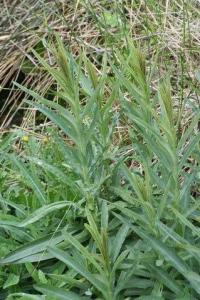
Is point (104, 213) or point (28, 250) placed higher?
point (104, 213)

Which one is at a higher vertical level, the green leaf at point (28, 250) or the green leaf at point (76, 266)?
the green leaf at point (76, 266)

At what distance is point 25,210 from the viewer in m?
2.43

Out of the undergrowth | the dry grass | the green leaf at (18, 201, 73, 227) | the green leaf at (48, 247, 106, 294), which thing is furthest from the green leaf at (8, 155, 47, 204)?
the dry grass

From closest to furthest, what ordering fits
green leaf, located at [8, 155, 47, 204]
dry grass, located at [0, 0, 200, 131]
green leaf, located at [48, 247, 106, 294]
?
green leaf, located at [48, 247, 106, 294], green leaf, located at [8, 155, 47, 204], dry grass, located at [0, 0, 200, 131]

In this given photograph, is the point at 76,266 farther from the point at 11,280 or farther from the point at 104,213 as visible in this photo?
the point at 11,280

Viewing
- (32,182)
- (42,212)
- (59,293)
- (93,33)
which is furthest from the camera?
(93,33)

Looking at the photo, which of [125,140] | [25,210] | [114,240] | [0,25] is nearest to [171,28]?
[125,140]

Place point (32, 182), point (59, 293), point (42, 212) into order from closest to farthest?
point (59, 293) → point (42, 212) → point (32, 182)

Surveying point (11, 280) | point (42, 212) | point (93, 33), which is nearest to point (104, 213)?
point (42, 212)

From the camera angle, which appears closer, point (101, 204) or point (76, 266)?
point (76, 266)

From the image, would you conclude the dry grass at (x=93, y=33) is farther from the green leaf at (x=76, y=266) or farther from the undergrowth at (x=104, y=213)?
the green leaf at (x=76, y=266)

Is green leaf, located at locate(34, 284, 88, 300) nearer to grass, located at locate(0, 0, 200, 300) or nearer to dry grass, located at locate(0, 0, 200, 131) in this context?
grass, located at locate(0, 0, 200, 300)

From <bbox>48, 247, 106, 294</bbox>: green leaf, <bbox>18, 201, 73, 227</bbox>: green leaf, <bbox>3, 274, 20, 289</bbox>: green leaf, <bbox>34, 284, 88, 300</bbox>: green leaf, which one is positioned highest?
<bbox>18, 201, 73, 227</bbox>: green leaf

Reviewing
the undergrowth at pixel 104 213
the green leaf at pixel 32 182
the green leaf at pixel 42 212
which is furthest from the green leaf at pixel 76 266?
the green leaf at pixel 32 182
